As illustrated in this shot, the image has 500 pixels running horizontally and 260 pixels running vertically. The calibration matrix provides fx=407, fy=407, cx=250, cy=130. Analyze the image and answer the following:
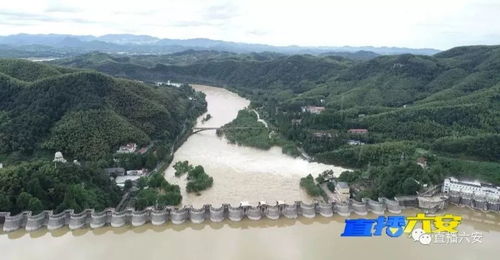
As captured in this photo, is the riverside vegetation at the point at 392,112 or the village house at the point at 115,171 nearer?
the village house at the point at 115,171

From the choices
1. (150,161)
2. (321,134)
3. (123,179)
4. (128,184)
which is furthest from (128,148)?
(321,134)

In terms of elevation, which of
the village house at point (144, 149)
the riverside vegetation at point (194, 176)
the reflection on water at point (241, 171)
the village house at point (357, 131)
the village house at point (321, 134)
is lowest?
the reflection on water at point (241, 171)

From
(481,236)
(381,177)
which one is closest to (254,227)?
(481,236)

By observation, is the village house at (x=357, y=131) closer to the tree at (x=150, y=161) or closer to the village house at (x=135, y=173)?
the tree at (x=150, y=161)

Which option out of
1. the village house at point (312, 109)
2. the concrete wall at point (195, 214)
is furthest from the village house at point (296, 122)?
the concrete wall at point (195, 214)

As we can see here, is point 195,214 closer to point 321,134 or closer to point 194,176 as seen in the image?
point 194,176

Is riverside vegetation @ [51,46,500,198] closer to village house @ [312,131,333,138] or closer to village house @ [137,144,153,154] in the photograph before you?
village house @ [312,131,333,138]
